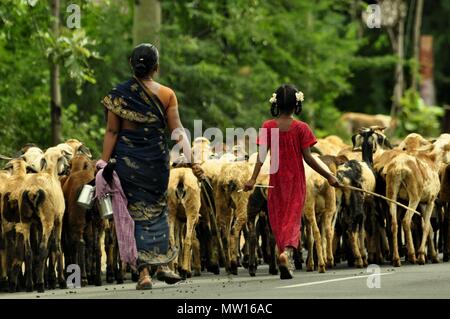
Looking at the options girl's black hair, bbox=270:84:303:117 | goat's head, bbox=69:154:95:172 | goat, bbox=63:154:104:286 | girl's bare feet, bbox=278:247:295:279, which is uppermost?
girl's black hair, bbox=270:84:303:117

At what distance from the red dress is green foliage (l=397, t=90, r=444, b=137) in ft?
105

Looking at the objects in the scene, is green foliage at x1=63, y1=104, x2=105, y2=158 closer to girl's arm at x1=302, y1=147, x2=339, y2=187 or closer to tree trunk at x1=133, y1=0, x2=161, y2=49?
tree trunk at x1=133, y1=0, x2=161, y2=49

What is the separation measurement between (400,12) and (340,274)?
37.0 meters

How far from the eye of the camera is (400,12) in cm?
5869

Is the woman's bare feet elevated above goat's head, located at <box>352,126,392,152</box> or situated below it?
below

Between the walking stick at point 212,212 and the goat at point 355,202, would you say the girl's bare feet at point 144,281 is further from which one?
the goat at point 355,202

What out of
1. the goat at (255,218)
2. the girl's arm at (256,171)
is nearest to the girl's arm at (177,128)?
the girl's arm at (256,171)

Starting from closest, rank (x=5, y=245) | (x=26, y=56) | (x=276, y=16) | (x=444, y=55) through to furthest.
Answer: (x=5, y=245) < (x=26, y=56) < (x=276, y=16) < (x=444, y=55)

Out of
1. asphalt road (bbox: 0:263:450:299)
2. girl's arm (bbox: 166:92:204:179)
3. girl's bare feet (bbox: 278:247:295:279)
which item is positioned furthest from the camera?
girl's bare feet (bbox: 278:247:295:279)

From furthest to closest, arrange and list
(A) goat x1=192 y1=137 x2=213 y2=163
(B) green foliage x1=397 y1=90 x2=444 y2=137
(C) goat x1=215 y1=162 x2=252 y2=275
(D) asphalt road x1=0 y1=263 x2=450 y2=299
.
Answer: (B) green foliage x1=397 y1=90 x2=444 y2=137 < (A) goat x1=192 y1=137 x2=213 y2=163 < (C) goat x1=215 y1=162 x2=252 y2=275 < (D) asphalt road x1=0 y1=263 x2=450 y2=299

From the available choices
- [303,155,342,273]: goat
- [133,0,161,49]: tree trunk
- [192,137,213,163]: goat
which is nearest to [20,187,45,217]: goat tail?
[303,155,342,273]: goat

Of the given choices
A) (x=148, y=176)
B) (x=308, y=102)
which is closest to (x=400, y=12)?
(x=308, y=102)

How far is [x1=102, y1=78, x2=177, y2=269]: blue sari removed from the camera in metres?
19.0

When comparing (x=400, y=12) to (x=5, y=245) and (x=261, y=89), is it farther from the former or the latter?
(x=5, y=245)
